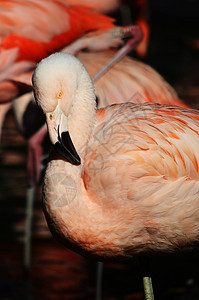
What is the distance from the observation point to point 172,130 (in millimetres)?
2986

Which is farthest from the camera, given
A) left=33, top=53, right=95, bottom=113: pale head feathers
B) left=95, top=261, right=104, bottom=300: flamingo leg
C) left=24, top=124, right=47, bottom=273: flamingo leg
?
left=24, top=124, right=47, bottom=273: flamingo leg

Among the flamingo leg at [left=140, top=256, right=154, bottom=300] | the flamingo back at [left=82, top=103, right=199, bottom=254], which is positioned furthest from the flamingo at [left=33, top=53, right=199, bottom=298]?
the flamingo leg at [left=140, top=256, right=154, bottom=300]

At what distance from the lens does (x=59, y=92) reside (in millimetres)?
2766

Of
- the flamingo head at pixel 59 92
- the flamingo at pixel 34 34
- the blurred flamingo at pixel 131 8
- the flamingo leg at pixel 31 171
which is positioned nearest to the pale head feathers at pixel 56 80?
the flamingo head at pixel 59 92

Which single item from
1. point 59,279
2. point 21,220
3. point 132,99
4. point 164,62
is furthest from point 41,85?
point 164,62

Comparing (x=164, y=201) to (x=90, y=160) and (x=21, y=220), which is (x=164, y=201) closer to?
(x=90, y=160)

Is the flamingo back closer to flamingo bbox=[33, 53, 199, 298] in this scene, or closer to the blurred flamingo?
flamingo bbox=[33, 53, 199, 298]

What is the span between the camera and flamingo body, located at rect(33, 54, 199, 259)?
2844 millimetres

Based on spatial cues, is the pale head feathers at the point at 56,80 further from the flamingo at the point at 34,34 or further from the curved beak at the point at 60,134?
the flamingo at the point at 34,34

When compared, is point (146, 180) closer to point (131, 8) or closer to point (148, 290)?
point (148, 290)

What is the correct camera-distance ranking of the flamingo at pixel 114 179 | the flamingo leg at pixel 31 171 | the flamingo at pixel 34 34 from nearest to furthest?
1. the flamingo at pixel 114 179
2. the flamingo at pixel 34 34
3. the flamingo leg at pixel 31 171

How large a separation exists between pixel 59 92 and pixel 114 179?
46 cm

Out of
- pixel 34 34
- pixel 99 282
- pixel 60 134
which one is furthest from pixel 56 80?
pixel 99 282

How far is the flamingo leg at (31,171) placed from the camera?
179 inches
